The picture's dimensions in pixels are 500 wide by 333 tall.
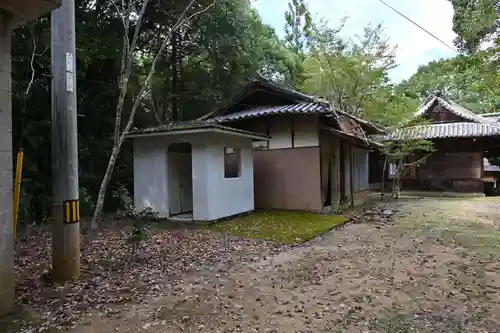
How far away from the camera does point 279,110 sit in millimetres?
10305

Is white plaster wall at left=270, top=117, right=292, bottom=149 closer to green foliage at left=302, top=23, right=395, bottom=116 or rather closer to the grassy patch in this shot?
the grassy patch

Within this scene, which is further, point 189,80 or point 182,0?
point 189,80

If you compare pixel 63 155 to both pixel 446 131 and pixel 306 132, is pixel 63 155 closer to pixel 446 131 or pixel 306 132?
pixel 306 132

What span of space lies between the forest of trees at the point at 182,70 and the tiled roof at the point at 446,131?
0.96m

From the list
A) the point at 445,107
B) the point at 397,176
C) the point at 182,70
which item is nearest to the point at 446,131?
the point at 445,107

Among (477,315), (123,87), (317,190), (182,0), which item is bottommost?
(477,315)

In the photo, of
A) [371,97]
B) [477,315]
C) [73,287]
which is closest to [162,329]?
[73,287]

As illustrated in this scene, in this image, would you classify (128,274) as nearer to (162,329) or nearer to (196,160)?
(162,329)

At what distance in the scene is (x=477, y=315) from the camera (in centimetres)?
348

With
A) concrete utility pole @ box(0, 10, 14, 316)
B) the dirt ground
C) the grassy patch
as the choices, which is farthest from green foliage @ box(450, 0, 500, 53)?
concrete utility pole @ box(0, 10, 14, 316)

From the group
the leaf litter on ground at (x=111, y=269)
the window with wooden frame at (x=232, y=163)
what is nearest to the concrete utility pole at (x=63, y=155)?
the leaf litter on ground at (x=111, y=269)

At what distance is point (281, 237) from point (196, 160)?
2.86m

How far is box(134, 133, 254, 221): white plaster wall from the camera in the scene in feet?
28.0

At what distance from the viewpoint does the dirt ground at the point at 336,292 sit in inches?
130
